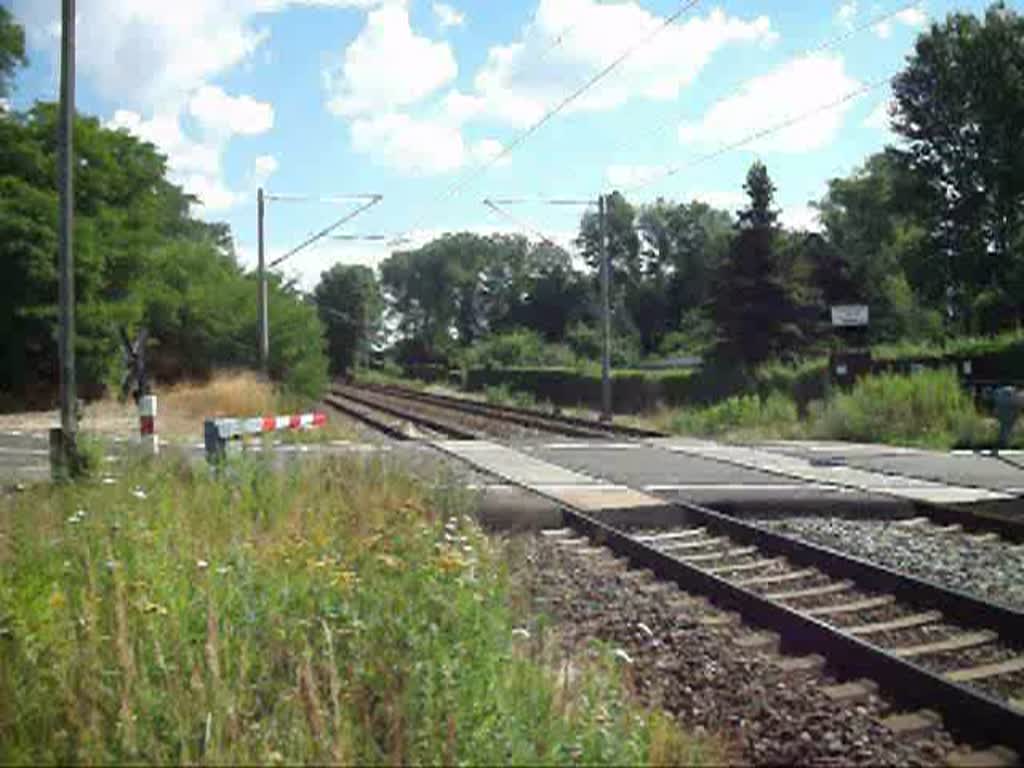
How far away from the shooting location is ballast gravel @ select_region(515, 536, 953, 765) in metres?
4.85

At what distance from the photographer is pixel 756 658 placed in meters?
6.28

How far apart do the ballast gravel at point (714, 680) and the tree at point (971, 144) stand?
47.7 meters

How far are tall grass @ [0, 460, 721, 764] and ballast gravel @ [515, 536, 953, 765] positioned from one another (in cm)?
42

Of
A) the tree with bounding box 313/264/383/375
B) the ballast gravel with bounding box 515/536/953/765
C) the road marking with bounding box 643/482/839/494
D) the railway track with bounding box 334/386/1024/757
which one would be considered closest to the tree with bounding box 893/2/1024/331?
the road marking with bounding box 643/482/839/494

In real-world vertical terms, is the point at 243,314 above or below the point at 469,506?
above

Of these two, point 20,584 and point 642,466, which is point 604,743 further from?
point 642,466

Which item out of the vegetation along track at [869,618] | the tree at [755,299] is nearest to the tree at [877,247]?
the tree at [755,299]

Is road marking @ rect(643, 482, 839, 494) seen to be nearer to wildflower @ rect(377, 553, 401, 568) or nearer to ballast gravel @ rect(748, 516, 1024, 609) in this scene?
ballast gravel @ rect(748, 516, 1024, 609)

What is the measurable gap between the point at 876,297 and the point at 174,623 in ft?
242

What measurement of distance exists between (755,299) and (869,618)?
4437cm

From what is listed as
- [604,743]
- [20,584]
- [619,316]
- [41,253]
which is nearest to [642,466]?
[20,584]

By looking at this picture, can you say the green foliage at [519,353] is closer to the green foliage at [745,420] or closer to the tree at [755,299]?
the tree at [755,299]

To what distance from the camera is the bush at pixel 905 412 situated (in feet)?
74.7

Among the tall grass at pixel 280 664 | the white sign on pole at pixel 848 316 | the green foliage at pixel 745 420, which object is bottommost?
the green foliage at pixel 745 420
